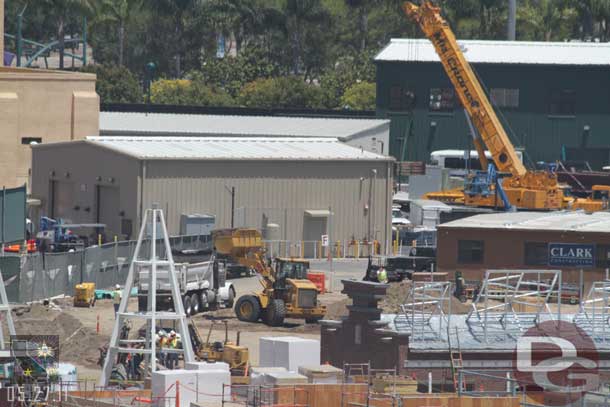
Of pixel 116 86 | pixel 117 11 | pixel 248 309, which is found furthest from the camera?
pixel 117 11

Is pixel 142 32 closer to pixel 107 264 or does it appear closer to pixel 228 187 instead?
pixel 228 187

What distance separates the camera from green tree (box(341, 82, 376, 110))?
152 m

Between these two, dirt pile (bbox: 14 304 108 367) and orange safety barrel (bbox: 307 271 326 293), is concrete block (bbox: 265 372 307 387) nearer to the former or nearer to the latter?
dirt pile (bbox: 14 304 108 367)

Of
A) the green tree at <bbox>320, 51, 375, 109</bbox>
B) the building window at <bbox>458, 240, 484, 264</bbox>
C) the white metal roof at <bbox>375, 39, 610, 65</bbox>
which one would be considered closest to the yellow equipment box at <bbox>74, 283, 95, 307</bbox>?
the building window at <bbox>458, 240, 484, 264</bbox>

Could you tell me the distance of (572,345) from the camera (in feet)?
156

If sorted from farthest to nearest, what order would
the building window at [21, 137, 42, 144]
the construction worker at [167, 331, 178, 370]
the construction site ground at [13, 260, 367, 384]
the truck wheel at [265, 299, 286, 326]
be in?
the building window at [21, 137, 42, 144]
the truck wheel at [265, 299, 286, 326]
the construction site ground at [13, 260, 367, 384]
the construction worker at [167, 331, 178, 370]

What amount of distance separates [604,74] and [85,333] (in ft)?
221

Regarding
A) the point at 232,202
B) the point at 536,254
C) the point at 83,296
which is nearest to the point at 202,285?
the point at 83,296

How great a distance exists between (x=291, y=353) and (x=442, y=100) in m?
76.2

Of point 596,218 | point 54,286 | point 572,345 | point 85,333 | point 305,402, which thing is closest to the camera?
point 305,402

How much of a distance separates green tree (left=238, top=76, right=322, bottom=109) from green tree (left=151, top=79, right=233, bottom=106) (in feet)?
7.07

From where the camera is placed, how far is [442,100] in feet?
398

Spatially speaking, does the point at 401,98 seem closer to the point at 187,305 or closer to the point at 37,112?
the point at 37,112

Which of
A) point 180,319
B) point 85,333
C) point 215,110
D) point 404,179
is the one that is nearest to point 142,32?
point 215,110
